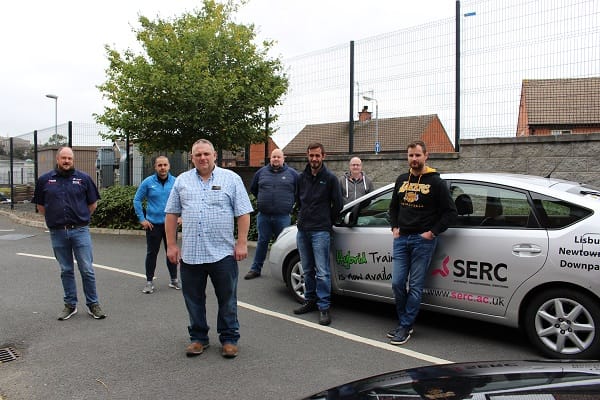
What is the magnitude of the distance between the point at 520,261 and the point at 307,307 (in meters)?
2.31

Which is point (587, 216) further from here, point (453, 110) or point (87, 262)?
point (453, 110)

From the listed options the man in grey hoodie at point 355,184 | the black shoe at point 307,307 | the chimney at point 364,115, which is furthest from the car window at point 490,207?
the chimney at point 364,115

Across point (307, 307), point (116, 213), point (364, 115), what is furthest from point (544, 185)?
point (116, 213)

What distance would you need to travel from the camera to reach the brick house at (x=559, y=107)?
25.8ft

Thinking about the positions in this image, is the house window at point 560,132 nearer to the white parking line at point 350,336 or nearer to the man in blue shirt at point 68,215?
the white parking line at point 350,336

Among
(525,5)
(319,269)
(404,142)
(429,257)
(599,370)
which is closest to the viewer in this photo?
(599,370)

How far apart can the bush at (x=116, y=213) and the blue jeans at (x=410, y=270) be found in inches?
356

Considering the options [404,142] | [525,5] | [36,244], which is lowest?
[36,244]

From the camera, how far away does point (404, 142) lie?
10.2 meters

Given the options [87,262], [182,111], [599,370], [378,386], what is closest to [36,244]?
[182,111]

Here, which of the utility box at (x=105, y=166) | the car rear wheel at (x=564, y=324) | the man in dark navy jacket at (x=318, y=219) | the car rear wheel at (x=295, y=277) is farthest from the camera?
the utility box at (x=105, y=166)

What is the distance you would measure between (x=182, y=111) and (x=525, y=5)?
692 cm

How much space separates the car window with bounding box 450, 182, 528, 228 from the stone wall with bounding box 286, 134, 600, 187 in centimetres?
306

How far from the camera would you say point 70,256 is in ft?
17.7
